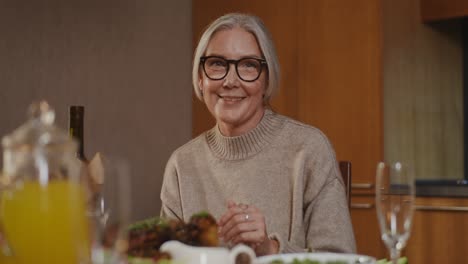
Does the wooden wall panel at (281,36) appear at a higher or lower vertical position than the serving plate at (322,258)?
higher

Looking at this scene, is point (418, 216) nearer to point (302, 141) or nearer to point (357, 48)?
point (357, 48)

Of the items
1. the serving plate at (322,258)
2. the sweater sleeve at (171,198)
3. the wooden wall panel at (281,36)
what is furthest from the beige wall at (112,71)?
the serving plate at (322,258)

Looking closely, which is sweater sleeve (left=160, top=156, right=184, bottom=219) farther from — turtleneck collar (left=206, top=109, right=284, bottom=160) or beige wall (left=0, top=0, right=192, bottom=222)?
beige wall (left=0, top=0, right=192, bottom=222)

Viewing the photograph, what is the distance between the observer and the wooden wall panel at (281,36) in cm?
349

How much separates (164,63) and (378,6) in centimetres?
112

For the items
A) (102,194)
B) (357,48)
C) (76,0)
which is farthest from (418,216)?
(102,194)

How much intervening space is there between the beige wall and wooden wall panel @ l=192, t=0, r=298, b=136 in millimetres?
168

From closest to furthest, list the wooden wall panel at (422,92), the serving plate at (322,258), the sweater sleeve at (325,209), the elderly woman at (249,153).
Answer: the serving plate at (322,258) → the sweater sleeve at (325,209) → the elderly woman at (249,153) → the wooden wall panel at (422,92)

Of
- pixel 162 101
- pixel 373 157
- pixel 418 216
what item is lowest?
pixel 418 216

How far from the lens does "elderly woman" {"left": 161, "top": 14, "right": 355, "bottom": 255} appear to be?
169cm

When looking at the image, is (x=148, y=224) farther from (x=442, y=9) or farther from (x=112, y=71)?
(x=442, y=9)

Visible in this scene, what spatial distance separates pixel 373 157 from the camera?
324cm

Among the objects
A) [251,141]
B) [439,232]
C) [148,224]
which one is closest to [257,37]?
[251,141]

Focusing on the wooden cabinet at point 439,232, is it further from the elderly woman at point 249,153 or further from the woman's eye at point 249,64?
the woman's eye at point 249,64
